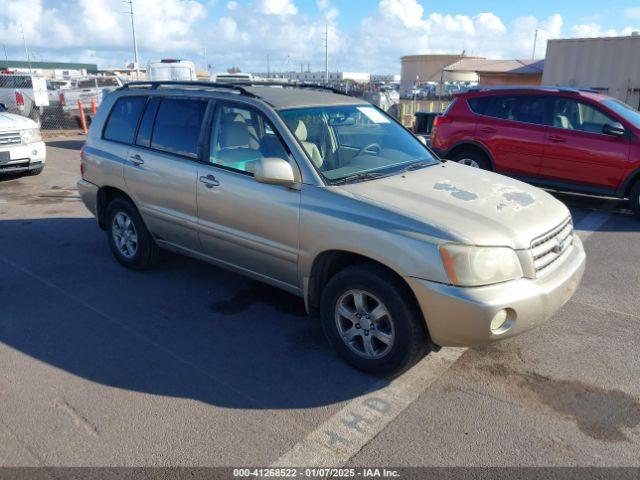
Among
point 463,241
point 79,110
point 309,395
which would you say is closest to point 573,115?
point 463,241

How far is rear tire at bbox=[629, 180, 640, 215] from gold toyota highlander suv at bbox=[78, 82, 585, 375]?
4247 mm

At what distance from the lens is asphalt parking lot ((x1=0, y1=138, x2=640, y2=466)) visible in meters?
2.82

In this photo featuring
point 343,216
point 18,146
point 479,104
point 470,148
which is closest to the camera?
point 343,216

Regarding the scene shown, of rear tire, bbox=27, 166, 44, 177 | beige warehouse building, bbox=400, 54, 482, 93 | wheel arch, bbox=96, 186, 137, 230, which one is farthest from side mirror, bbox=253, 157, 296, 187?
beige warehouse building, bbox=400, 54, 482, 93

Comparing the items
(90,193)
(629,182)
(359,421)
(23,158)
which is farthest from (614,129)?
(23,158)

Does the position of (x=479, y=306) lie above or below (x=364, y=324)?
above

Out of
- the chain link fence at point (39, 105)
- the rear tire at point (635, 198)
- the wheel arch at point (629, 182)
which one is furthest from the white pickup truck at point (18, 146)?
the rear tire at point (635, 198)

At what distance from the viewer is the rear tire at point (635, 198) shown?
740cm

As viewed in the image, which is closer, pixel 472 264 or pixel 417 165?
pixel 472 264

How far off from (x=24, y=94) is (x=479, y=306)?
20065 millimetres

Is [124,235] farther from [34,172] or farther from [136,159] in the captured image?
[34,172]

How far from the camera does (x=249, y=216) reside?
3.93 m

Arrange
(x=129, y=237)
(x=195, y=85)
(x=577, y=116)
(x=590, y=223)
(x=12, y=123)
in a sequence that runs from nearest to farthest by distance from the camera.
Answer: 1. (x=195, y=85)
2. (x=129, y=237)
3. (x=590, y=223)
4. (x=577, y=116)
5. (x=12, y=123)

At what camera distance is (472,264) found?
3.00m
